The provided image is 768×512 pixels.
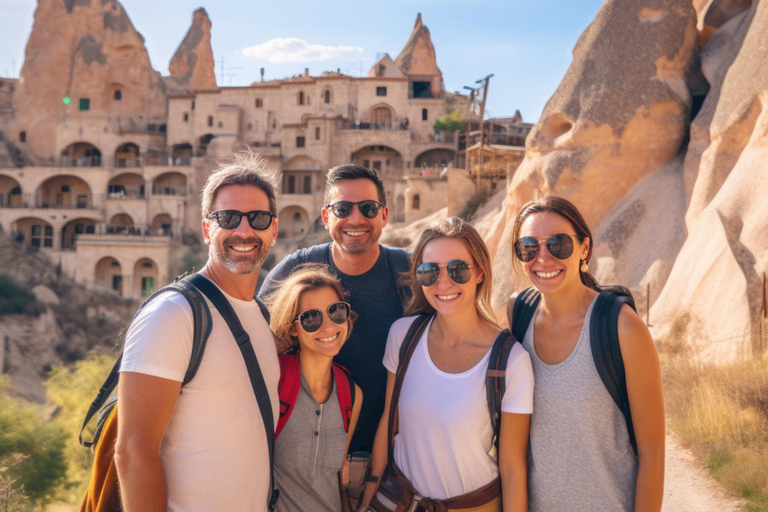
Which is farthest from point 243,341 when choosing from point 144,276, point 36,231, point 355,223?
point 36,231

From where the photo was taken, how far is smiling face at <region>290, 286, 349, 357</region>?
10.8ft

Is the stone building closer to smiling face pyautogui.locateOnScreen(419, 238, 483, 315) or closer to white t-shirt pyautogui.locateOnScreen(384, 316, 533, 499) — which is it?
smiling face pyautogui.locateOnScreen(419, 238, 483, 315)

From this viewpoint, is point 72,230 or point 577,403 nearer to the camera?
point 577,403

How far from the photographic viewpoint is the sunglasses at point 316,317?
327 cm

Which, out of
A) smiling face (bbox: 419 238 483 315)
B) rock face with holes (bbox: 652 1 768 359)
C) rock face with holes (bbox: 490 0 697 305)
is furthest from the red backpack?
rock face with holes (bbox: 490 0 697 305)

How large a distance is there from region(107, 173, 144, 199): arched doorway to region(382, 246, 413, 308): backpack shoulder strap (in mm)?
42269

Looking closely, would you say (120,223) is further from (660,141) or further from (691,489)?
(691,489)

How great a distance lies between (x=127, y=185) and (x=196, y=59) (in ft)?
44.9

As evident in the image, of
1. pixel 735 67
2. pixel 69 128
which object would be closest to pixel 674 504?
pixel 735 67

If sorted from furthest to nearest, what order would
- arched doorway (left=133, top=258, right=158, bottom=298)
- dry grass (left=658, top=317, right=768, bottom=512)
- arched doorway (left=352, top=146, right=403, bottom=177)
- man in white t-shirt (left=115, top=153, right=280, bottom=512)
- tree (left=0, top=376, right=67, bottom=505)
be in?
arched doorway (left=352, top=146, right=403, bottom=177) < arched doorway (left=133, top=258, right=158, bottom=298) < tree (left=0, top=376, right=67, bottom=505) < dry grass (left=658, top=317, right=768, bottom=512) < man in white t-shirt (left=115, top=153, right=280, bottom=512)

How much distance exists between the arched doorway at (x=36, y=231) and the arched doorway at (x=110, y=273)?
4.89 metres

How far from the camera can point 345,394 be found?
3.36 meters

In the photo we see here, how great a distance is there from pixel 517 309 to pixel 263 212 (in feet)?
5.02

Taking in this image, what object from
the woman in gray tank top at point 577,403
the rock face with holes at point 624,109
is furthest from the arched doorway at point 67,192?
the woman in gray tank top at point 577,403
